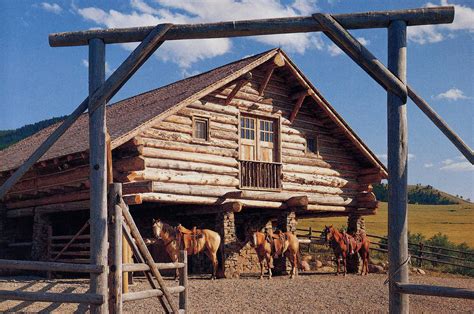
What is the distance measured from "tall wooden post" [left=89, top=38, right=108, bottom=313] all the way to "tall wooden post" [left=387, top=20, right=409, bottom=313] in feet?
12.9

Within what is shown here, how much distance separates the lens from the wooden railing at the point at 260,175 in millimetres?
22188

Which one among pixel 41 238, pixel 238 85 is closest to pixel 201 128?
pixel 238 85

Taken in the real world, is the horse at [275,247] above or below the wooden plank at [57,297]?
below

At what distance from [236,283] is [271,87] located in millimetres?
7862

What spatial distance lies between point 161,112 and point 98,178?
33.2ft

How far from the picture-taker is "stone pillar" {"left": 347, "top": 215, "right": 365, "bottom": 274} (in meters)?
25.5

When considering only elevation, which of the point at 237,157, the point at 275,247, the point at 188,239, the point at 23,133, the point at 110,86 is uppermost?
the point at 23,133

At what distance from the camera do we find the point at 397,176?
348 inches

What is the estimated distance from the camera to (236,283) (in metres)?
18.5

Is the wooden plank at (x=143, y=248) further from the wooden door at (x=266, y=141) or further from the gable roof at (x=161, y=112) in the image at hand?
the wooden door at (x=266, y=141)

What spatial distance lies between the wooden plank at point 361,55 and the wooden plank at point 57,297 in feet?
15.7

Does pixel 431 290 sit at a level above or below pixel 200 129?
below

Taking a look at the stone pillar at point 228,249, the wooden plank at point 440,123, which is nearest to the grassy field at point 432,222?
the stone pillar at point 228,249

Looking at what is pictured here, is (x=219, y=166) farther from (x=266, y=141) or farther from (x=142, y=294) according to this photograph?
(x=142, y=294)
